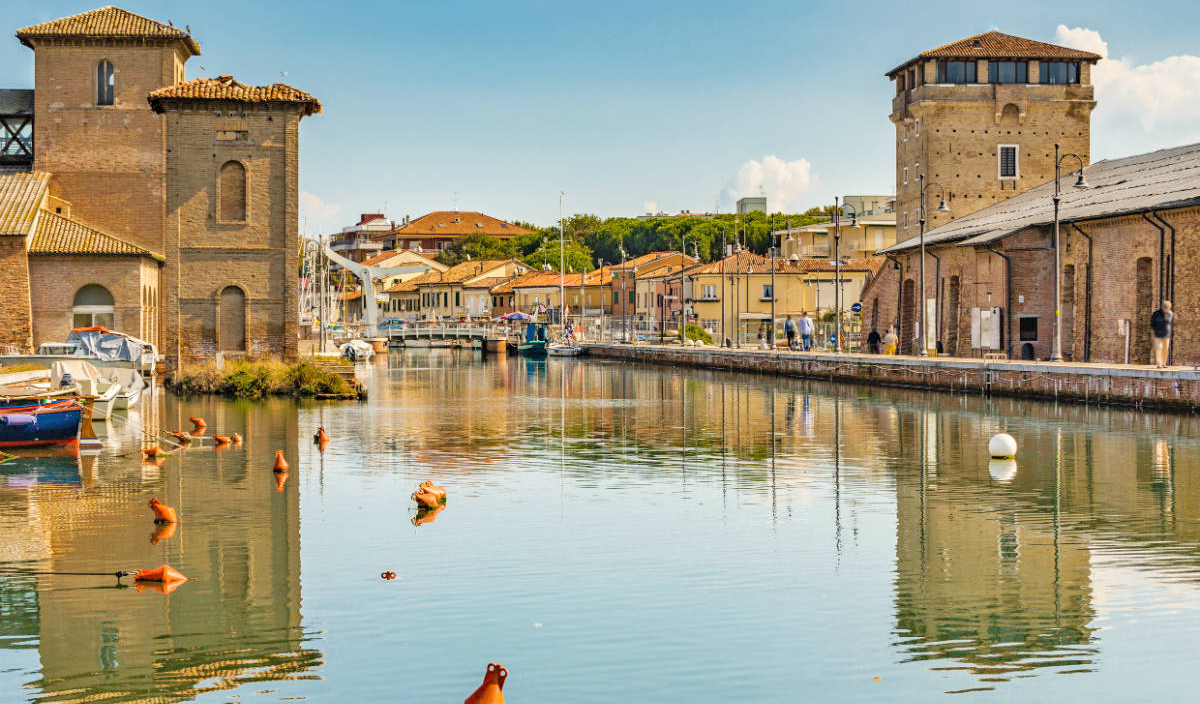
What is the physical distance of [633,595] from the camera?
44.9 feet

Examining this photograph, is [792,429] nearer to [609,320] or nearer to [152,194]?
[152,194]

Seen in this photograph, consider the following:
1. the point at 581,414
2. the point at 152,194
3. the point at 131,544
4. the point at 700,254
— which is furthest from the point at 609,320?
the point at 131,544

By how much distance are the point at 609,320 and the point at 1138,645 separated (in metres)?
104

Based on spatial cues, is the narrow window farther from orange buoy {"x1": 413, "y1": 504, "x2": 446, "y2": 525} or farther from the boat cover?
orange buoy {"x1": 413, "y1": 504, "x2": 446, "y2": 525}

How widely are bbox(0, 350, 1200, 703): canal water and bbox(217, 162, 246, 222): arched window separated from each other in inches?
723

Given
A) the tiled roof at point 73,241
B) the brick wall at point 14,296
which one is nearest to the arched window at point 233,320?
the tiled roof at point 73,241

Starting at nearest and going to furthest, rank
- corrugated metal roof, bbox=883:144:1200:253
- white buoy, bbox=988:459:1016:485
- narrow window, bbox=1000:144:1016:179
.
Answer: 1. white buoy, bbox=988:459:1016:485
2. corrugated metal roof, bbox=883:144:1200:253
3. narrow window, bbox=1000:144:1016:179

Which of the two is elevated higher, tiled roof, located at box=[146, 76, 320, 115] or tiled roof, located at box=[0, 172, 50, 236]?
tiled roof, located at box=[146, 76, 320, 115]

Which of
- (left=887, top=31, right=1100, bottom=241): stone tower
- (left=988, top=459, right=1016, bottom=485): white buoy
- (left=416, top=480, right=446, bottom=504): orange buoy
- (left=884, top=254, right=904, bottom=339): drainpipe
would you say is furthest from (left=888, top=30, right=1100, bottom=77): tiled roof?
(left=416, top=480, right=446, bottom=504): orange buoy

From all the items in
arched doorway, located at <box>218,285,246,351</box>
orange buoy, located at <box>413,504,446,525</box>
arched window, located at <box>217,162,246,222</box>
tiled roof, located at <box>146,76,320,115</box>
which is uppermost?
tiled roof, located at <box>146,76,320,115</box>

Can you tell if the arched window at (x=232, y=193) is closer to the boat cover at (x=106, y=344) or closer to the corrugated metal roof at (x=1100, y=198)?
the boat cover at (x=106, y=344)

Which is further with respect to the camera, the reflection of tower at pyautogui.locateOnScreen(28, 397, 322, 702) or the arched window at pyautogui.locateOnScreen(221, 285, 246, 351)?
the arched window at pyautogui.locateOnScreen(221, 285, 246, 351)

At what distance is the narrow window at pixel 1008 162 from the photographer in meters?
65.0

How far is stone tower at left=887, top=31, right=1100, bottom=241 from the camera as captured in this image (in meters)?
63.9
